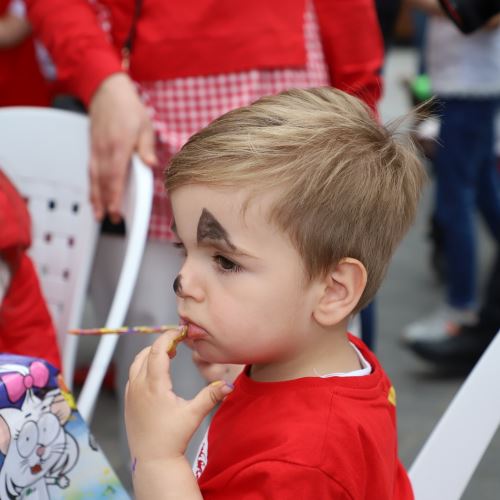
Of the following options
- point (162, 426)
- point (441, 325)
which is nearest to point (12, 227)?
point (162, 426)

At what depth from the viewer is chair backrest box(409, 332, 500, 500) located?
1.10 metres

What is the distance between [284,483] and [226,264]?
0.77ft

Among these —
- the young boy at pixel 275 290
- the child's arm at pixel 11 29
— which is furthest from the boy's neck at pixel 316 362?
the child's arm at pixel 11 29

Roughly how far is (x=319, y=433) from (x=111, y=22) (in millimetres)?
996

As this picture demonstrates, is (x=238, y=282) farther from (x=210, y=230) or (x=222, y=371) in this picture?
(x=222, y=371)

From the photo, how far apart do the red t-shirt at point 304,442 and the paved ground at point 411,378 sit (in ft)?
0.74

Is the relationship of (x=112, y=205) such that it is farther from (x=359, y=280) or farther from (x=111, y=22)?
(x=359, y=280)

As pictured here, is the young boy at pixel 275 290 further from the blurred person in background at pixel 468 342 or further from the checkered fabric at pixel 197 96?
the blurred person in background at pixel 468 342

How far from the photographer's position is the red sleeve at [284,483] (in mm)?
843

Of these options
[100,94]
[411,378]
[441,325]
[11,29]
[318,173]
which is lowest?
[411,378]

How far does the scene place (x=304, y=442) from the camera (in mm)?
872

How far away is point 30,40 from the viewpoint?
2355mm

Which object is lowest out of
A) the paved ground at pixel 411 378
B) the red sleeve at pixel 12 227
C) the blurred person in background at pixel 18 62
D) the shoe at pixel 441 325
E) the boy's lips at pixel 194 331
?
the paved ground at pixel 411 378

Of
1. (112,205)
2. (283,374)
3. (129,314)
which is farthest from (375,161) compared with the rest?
(129,314)
